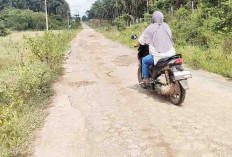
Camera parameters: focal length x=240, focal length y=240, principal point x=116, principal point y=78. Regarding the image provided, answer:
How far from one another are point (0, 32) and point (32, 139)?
4323cm

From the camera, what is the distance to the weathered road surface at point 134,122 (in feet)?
10.7

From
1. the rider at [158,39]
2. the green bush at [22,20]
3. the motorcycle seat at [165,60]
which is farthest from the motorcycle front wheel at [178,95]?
the green bush at [22,20]

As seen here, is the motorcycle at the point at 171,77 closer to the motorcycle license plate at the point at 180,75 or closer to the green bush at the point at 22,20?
the motorcycle license plate at the point at 180,75

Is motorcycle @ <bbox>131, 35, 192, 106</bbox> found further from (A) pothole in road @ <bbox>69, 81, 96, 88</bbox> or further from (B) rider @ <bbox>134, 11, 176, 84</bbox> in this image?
(A) pothole in road @ <bbox>69, 81, 96, 88</bbox>

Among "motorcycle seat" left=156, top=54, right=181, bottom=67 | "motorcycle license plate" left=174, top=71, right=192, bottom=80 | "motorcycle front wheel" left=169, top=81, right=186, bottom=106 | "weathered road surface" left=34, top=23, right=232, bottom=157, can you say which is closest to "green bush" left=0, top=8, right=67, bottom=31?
"weathered road surface" left=34, top=23, right=232, bottom=157

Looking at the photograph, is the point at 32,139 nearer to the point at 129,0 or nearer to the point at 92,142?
the point at 92,142

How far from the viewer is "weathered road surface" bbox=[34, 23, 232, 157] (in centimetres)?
328

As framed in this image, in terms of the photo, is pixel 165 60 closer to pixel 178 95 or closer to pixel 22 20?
pixel 178 95

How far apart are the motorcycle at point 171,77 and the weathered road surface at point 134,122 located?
0.79 feet

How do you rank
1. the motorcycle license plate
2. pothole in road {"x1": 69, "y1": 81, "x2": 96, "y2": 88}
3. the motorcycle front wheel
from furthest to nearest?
pothole in road {"x1": 69, "y1": 81, "x2": 96, "y2": 88}, the motorcycle front wheel, the motorcycle license plate

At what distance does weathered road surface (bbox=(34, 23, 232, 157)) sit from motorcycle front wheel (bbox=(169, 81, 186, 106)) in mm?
112

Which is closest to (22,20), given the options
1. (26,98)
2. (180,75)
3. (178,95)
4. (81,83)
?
(81,83)

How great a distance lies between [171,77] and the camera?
480 cm

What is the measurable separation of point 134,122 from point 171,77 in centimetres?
130
